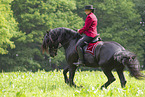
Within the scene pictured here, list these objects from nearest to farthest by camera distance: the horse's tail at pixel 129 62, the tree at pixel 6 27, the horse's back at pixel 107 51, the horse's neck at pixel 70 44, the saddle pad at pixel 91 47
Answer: the horse's tail at pixel 129 62 < the horse's back at pixel 107 51 < the saddle pad at pixel 91 47 < the horse's neck at pixel 70 44 < the tree at pixel 6 27

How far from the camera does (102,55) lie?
762 centimetres

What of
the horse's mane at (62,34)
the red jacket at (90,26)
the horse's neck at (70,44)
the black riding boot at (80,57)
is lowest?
the black riding boot at (80,57)

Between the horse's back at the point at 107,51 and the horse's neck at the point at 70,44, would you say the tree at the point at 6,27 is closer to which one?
the horse's neck at the point at 70,44

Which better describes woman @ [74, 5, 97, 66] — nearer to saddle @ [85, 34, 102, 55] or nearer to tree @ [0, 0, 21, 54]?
saddle @ [85, 34, 102, 55]

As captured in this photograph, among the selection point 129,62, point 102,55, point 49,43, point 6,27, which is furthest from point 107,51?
point 6,27

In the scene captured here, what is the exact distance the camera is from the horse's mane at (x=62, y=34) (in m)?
8.78

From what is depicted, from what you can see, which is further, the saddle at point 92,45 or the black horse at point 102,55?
the saddle at point 92,45

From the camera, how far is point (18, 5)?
3106 cm

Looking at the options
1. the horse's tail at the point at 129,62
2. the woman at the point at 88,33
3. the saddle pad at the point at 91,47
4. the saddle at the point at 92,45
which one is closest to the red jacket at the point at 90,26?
the woman at the point at 88,33

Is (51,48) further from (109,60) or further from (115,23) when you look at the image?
(115,23)

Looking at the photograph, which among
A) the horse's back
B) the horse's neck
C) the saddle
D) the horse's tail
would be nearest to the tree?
the horse's neck

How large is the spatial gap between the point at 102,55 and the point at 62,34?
197 cm

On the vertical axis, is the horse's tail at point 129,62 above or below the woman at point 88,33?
below

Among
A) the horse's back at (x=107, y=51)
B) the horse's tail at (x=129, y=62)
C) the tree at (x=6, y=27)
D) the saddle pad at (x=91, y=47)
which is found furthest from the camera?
the tree at (x=6, y=27)
